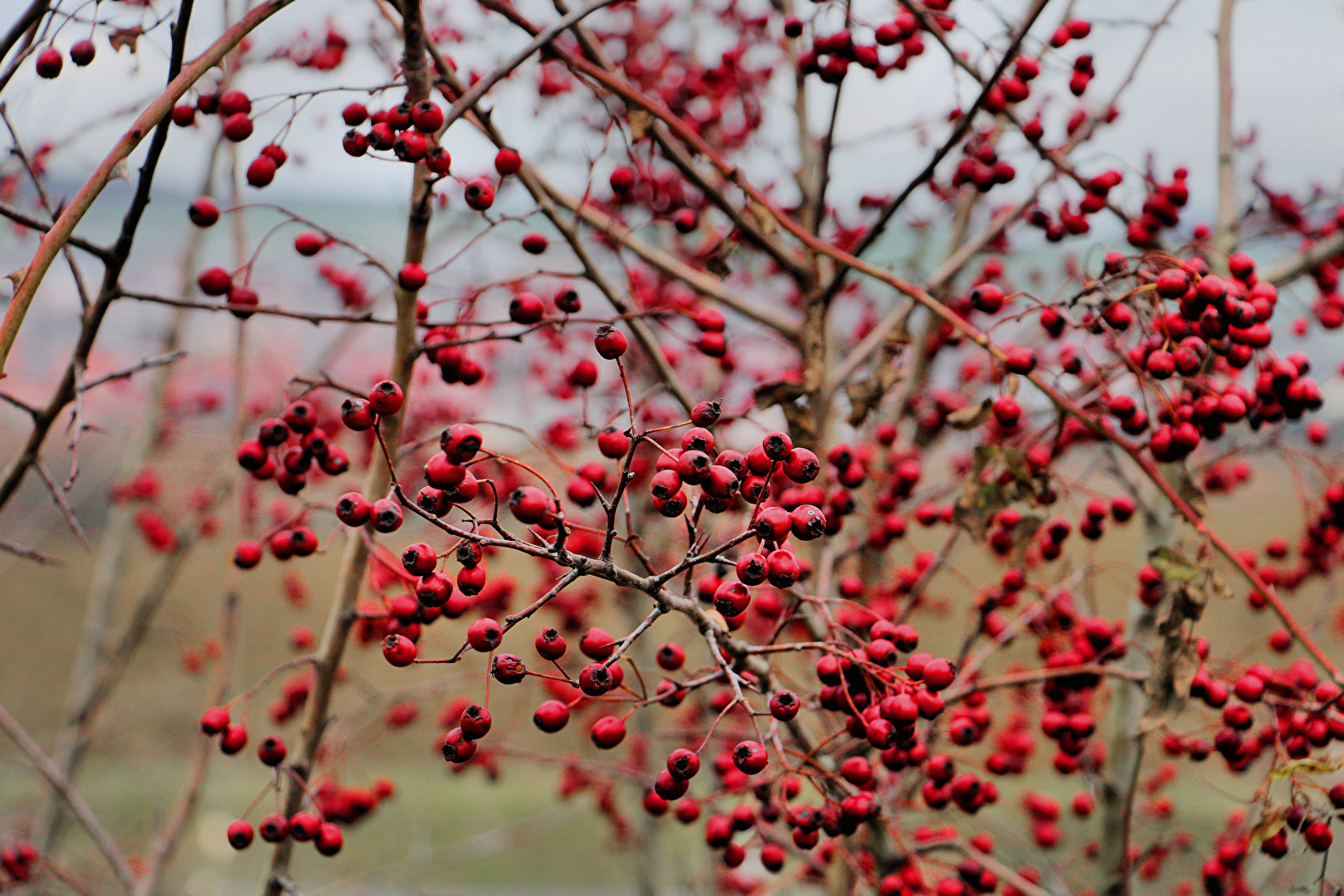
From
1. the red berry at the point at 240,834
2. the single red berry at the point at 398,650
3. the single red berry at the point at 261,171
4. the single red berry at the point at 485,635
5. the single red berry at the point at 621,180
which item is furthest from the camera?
the single red berry at the point at 621,180

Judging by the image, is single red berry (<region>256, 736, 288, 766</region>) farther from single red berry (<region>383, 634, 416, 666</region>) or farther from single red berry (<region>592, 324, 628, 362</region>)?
single red berry (<region>592, 324, 628, 362</region>)

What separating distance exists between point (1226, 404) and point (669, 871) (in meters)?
6.47

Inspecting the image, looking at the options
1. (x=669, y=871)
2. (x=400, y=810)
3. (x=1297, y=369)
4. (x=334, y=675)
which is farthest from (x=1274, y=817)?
(x=400, y=810)

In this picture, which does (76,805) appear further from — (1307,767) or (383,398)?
(1307,767)

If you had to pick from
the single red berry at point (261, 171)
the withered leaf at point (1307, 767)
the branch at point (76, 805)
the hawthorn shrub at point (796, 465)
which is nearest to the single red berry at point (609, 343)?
the hawthorn shrub at point (796, 465)

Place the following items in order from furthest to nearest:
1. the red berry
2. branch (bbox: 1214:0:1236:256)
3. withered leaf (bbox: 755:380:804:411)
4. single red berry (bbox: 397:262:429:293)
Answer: branch (bbox: 1214:0:1236:256)
withered leaf (bbox: 755:380:804:411)
the red berry
single red berry (bbox: 397:262:429:293)

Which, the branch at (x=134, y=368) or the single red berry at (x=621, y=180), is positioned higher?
the single red berry at (x=621, y=180)

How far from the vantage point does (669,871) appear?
23.0 ft

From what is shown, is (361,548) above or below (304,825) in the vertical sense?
A: above

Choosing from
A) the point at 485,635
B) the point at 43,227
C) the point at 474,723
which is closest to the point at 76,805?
the point at 43,227

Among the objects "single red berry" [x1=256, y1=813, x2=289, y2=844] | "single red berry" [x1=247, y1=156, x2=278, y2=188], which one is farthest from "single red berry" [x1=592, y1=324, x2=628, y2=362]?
"single red berry" [x1=256, y1=813, x2=289, y2=844]

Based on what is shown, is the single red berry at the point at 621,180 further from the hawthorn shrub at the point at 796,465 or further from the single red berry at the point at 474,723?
the single red berry at the point at 474,723

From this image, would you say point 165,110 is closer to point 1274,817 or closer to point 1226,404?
point 1226,404

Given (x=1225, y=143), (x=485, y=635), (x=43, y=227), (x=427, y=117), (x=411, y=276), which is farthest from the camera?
(x=1225, y=143)
